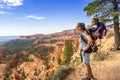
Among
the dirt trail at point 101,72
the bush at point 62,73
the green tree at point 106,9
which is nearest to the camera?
the dirt trail at point 101,72

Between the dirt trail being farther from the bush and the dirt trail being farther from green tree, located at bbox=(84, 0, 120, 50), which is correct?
green tree, located at bbox=(84, 0, 120, 50)

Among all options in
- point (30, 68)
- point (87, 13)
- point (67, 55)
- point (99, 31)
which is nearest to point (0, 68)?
point (30, 68)

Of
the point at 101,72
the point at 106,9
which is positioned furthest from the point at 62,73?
the point at 106,9

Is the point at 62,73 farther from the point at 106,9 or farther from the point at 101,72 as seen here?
the point at 106,9

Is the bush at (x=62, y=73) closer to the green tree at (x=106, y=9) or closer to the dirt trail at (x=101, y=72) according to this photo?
the dirt trail at (x=101, y=72)

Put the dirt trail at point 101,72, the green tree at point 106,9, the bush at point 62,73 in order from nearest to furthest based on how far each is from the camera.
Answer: the dirt trail at point 101,72
the bush at point 62,73
the green tree at point 106,9

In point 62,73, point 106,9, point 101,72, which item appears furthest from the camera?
point 106,9

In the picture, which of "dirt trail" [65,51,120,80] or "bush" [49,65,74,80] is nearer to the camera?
"dirt trail" [65,51,120,80]

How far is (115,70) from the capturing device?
38.9ft

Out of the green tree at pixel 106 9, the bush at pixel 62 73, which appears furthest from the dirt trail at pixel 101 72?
the green tree at pixel 106 9

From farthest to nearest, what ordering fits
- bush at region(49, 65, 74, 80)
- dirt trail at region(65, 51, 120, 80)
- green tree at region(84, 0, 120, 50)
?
green tree at region(84, 0, 120, 50) < bush at region(49, 65, 74, 80) < dirt trail at region(65, 51, 120, 80)

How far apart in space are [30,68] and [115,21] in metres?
96.8

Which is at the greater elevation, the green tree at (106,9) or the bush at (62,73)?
the green tree at (106,9)

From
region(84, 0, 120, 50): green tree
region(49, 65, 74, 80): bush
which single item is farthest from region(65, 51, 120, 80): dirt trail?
region(84, 0, 120, 50): green tree
